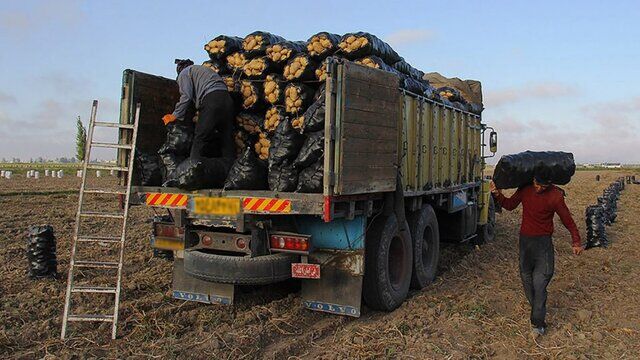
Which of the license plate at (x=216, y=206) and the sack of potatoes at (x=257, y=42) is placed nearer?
the license plate at (x=216, y=206)

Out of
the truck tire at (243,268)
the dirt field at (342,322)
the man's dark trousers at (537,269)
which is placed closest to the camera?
the dirt field at (342,322)

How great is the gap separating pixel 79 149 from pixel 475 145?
51.7 m

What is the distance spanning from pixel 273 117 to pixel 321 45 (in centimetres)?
96

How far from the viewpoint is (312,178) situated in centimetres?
492

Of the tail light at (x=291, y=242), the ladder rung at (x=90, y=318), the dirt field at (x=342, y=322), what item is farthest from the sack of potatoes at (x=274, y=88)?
the ladder rung at (x=90, y=318)

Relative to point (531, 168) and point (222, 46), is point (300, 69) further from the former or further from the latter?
point (531, 168)

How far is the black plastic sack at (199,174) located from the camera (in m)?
5.32

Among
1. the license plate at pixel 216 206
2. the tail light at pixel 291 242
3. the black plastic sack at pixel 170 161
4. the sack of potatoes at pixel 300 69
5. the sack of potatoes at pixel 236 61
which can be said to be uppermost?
the sack of potatoes at pixel 236 61

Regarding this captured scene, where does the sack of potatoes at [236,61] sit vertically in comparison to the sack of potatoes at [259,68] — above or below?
above

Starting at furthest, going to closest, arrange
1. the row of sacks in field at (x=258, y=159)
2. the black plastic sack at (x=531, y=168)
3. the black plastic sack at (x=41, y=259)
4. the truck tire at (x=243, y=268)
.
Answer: the black plastic sack at (x=41, y=259) → the black plastic sack at (x=531, y=168) → the row of sacks in field at (x=258, y=159) → the truck tire at (x=243, y=268)

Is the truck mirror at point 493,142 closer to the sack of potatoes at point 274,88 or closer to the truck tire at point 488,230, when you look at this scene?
the truck tire at point 488,230

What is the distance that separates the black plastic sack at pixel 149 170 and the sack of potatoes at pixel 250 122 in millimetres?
1020

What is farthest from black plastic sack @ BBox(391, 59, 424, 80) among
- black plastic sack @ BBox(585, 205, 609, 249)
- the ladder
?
black plastic sack @ BBox(585, 205, 609, 249)

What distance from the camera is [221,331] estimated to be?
4992 mm
